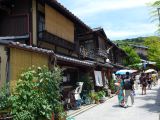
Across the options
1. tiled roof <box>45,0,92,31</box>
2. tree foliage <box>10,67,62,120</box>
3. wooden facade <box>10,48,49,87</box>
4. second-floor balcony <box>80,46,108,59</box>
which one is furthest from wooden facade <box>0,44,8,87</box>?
second-floor balcony <box>80,46,108,59</box>

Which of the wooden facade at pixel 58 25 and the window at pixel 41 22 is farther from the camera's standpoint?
the wooden facade at pixel 58 25

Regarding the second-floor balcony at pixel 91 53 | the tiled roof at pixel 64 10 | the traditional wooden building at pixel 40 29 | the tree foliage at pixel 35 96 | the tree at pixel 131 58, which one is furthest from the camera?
the tree at pixel 131 58

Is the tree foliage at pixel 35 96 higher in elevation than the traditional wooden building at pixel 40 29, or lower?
lower

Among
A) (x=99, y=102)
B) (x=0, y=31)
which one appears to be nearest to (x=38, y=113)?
(x=0, y=31)

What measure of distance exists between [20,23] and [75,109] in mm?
5628

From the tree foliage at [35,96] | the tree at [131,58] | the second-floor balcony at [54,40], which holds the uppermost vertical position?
the tree at [131,58]

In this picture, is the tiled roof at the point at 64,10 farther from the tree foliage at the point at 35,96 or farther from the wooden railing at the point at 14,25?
the tree foliage at the point at 35,96

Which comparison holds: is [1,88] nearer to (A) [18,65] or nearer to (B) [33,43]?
(A) [18,65]

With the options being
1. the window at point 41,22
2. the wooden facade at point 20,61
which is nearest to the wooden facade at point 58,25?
the window at point 41,22

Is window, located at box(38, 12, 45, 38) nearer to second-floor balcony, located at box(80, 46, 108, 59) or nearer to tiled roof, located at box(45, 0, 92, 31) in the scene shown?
tiled roof, located at box(45, 0, 92, 31)

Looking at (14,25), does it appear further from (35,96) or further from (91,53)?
(91,53)

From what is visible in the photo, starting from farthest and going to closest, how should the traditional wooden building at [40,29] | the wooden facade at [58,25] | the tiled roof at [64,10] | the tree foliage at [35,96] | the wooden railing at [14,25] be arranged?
the wooden facade at [58,25] → the tiled roof at [64,10] → the wooden railing at [14,25] → the traditional wooden building at [40,29] → the tree foliage at [35,96]

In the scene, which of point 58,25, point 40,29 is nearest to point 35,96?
point 40,29

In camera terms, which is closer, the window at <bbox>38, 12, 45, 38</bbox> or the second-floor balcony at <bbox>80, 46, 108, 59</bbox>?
the window at <bbox>38, 12, 45, 38</bbox>
